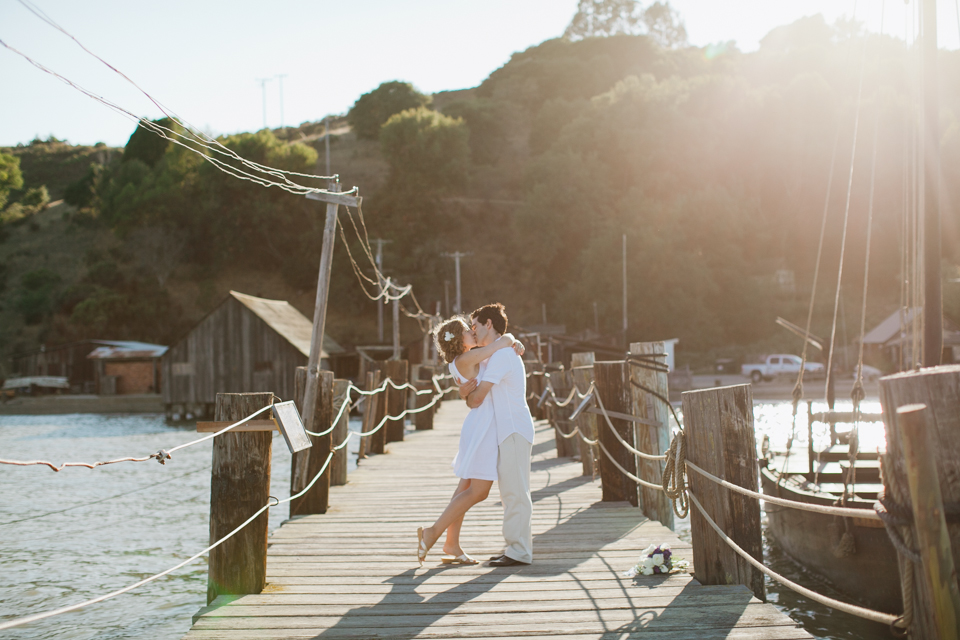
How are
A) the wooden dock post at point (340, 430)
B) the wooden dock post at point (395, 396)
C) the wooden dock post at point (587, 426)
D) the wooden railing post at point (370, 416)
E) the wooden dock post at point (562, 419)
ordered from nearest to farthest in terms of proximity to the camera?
the wooden dock post at point (340, 430)
the wooden dock post at point (587, 426)
the wooden dock post at point (562, 419)
the wooden railing post at point (370, 416)
the wooden dock post at point (395, 396)

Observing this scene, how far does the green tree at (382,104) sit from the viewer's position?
282 feet

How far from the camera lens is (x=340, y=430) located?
7320mm

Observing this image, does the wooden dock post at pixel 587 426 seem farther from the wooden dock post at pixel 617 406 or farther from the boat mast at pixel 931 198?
the boat mast at pixel 931 198

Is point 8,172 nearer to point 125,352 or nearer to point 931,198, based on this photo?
point 125,352

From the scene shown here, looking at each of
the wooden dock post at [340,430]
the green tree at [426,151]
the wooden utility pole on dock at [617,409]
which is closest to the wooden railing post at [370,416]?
the wooden dock post at [340,430]

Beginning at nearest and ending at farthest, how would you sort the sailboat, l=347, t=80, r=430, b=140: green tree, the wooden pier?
the wooden pier, the sailboat, l=347, t=80, r=430, b=140: green tree

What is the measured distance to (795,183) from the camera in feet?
192

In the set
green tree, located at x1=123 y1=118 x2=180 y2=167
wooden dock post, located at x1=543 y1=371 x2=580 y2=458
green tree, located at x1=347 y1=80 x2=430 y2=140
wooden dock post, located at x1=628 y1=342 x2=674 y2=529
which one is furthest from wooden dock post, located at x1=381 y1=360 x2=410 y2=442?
green tree, located at x1=347 y1=80 x2=430 y2=140

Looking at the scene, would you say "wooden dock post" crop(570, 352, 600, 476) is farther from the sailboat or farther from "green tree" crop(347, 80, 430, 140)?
"green tree" crop(347, 80, 430, 140)

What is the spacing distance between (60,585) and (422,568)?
6.93 metres

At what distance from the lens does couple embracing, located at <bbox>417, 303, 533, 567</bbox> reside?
178 inches

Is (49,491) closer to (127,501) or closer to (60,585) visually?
(127,501)

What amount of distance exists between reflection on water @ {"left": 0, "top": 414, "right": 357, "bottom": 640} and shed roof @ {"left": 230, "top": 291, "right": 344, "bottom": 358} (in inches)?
525

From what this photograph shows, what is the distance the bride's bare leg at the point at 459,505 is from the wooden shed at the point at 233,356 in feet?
107
